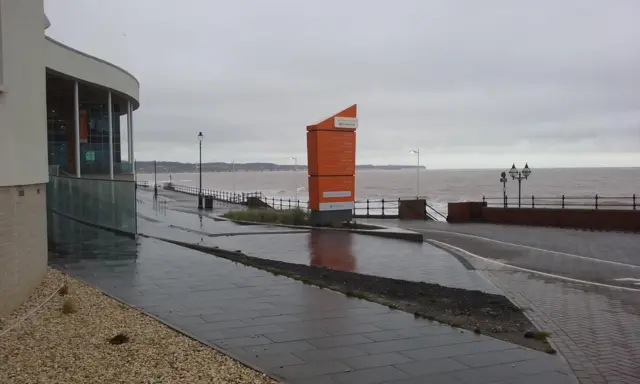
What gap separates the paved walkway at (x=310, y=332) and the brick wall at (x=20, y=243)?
1.23 metres

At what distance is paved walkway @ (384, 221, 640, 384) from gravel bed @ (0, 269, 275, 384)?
141 inches

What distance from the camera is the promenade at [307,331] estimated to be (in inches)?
223

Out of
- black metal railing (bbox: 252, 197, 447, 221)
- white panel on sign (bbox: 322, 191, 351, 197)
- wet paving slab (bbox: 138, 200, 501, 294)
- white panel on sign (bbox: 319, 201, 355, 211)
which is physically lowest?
black metal railing (bbox: 252, 197, 447, 221)

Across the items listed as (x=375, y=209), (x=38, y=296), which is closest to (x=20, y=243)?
(x=38, y=296)

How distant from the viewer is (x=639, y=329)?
7.71 metres

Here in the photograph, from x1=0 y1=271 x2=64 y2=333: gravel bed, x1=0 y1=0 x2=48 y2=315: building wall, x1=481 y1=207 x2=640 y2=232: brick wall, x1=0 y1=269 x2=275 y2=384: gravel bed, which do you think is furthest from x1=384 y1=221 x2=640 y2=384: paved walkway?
x1=0 y1=0 x2=48 y2=315: building wall

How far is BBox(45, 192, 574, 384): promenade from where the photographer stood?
5668 millimetres

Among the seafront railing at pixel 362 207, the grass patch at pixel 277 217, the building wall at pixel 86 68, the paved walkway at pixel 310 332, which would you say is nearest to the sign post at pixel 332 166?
the grass patch at pixel 277 217

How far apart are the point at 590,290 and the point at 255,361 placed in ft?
24.2

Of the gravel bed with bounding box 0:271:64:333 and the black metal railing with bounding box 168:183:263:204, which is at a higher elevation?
the gravel bed with bounding box 0:271:64:333

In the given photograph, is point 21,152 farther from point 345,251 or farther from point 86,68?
point 86,68

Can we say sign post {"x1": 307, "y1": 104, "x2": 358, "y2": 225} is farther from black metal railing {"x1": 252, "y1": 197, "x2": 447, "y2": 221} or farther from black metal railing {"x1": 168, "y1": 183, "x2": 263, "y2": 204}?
black metal railing {"x1": 168, "y1": 183, "x2": 263, "y2": 204}

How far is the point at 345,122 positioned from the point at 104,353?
18.0 m

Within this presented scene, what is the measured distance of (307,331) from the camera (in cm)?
705
